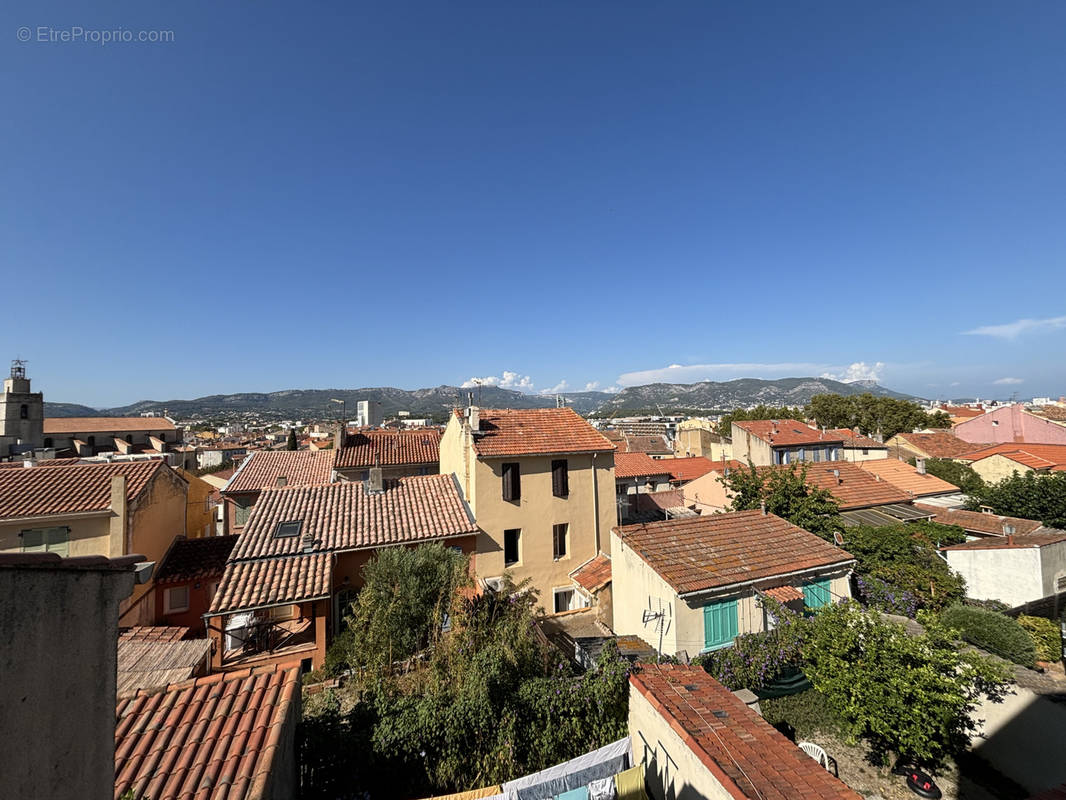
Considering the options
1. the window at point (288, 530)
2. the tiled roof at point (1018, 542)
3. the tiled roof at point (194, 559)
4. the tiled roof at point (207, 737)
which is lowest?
the tiled roof at point (1018, 542)

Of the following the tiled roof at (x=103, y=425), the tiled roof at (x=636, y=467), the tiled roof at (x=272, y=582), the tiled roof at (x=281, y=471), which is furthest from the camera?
the tiled roof at (x=103, y=425)

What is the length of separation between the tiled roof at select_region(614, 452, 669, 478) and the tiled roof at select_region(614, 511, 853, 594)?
19.0 metres

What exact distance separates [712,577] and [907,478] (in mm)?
22653

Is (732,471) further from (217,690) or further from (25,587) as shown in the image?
(25,587)

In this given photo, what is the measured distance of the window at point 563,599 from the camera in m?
19.2

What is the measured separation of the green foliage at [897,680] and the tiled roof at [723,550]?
10.6ft

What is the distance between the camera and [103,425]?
7262 centimetres

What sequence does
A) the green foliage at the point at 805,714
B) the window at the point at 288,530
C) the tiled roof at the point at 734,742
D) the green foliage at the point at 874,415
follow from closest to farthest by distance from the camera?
the tiled roof at the point at 734,742, the green foliage at the point at 805,714, the window at the point at 288,530, the green foliage at the point at 874,415

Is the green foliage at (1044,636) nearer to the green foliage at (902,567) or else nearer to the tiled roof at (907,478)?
the green foliage at (902,567)

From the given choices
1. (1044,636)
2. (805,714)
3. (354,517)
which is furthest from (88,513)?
(1044,636)

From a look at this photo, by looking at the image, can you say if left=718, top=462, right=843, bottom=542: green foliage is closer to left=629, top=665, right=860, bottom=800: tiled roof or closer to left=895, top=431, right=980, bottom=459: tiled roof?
left=629, top=665, right=860, bottom=800: tiled roof

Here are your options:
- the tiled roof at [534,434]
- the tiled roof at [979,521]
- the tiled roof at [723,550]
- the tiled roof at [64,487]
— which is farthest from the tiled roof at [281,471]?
the tiled roof at [979,521]

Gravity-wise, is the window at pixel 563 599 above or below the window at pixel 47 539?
below

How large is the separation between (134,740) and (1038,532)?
30.0 meters
